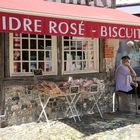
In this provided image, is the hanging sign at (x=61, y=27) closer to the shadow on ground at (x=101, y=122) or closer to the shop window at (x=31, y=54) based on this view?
the shop window at (x=31, y=54)

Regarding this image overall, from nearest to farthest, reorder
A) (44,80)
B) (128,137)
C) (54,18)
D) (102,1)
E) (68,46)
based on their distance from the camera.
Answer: (54,18) < (128,137) < (44,80) < (68,46) < (102,1)

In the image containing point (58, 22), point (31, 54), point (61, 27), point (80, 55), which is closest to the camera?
point (58, 22)

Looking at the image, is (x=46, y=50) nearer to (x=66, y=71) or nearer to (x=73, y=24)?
(x=66, y=71)

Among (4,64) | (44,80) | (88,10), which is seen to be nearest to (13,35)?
(4,64)

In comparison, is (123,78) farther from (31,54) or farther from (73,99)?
(31,54)

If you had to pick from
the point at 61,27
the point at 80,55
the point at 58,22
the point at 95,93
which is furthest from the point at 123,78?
the point at 58,22

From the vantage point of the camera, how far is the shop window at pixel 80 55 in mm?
10953

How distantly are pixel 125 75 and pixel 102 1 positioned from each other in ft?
7.43

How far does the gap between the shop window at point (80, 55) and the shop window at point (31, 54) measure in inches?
15.8

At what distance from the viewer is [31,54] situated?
33.6ft

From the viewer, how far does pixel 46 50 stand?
34.5ft

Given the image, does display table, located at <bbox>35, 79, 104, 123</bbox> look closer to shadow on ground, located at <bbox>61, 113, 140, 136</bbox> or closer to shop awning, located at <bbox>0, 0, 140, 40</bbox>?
shadow on ground, located at <bbox>61, 113, 140, 136</bbox>

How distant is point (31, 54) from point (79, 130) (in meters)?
2.27

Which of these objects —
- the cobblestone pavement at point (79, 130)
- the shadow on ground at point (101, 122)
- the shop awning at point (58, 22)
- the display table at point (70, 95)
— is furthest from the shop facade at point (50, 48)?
the shadow on ground at point (101, 122)
